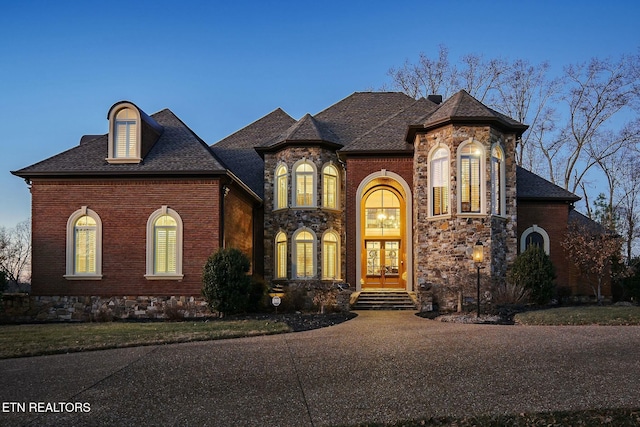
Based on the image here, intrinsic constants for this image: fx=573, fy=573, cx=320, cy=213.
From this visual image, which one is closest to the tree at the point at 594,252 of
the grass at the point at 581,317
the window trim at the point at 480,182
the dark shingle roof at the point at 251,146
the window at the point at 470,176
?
the window trim at the point at 480,182

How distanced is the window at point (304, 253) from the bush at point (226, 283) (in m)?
5.26

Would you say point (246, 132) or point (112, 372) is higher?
point (246, 132)

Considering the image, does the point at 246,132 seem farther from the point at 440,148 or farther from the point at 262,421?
the point at 262,421

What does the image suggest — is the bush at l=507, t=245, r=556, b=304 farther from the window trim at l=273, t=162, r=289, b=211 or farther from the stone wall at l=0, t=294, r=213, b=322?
the stone wall at l=0, t=294, r=213, b=322

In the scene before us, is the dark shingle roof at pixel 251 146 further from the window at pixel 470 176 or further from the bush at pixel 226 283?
the window at pixel 470 176

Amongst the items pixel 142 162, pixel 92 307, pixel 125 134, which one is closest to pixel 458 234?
pixel 142 162

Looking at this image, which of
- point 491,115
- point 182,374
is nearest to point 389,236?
point 491,115

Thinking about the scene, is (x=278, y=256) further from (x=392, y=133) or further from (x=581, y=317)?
(x=581, y=317)

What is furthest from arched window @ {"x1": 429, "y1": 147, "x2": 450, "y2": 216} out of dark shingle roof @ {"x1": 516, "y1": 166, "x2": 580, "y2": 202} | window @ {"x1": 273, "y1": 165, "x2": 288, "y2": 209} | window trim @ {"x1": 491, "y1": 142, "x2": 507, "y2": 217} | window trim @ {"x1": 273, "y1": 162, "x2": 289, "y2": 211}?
window @ {"x1": 273, "y1": 165, "x2": 288, "y2": 209}

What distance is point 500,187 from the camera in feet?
63.8

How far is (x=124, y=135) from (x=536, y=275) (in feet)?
Result: 45.5

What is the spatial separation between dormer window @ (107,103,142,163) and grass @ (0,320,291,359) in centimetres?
615

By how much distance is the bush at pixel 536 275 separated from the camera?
58.8ft

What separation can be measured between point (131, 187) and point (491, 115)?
11871 millimetres
